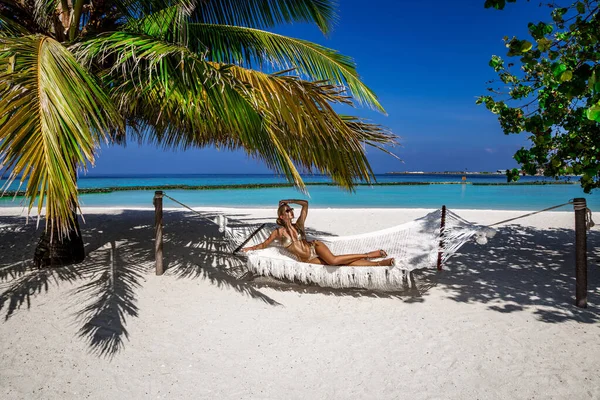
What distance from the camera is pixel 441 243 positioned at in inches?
120

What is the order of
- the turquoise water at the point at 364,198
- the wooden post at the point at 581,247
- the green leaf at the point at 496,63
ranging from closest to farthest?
1. the wooden post at the point at 581,247
2. the green leaf at the point at 496,63
3. the turquoise water at the point at 364,198

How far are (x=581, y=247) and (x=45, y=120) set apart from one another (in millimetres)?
3132

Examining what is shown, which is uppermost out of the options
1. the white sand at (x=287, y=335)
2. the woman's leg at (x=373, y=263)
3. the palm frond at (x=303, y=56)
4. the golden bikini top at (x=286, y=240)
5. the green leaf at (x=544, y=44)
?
the palm frond at (x=303, y=56)

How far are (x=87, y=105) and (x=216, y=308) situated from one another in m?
1.53

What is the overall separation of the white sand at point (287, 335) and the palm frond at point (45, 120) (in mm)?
789

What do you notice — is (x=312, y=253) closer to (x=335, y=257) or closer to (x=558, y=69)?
(x=335, y=257)

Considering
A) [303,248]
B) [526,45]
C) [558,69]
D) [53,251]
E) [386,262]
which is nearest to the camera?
[558,69]

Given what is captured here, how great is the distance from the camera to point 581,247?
2.49 m

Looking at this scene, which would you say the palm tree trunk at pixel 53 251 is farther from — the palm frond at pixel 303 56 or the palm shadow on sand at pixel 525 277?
the palm shadow on sand at pixel 525 277

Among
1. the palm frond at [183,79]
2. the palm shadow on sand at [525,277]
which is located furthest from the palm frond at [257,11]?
the palm shadow on sand at [525,277]

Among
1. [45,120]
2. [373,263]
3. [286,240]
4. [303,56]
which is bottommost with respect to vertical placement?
[373,263]

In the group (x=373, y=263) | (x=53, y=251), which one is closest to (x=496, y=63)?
(x=373, y=263)

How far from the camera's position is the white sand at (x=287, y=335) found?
1742 millimetres

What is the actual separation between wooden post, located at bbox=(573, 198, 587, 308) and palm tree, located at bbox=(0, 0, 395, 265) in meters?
1.33
